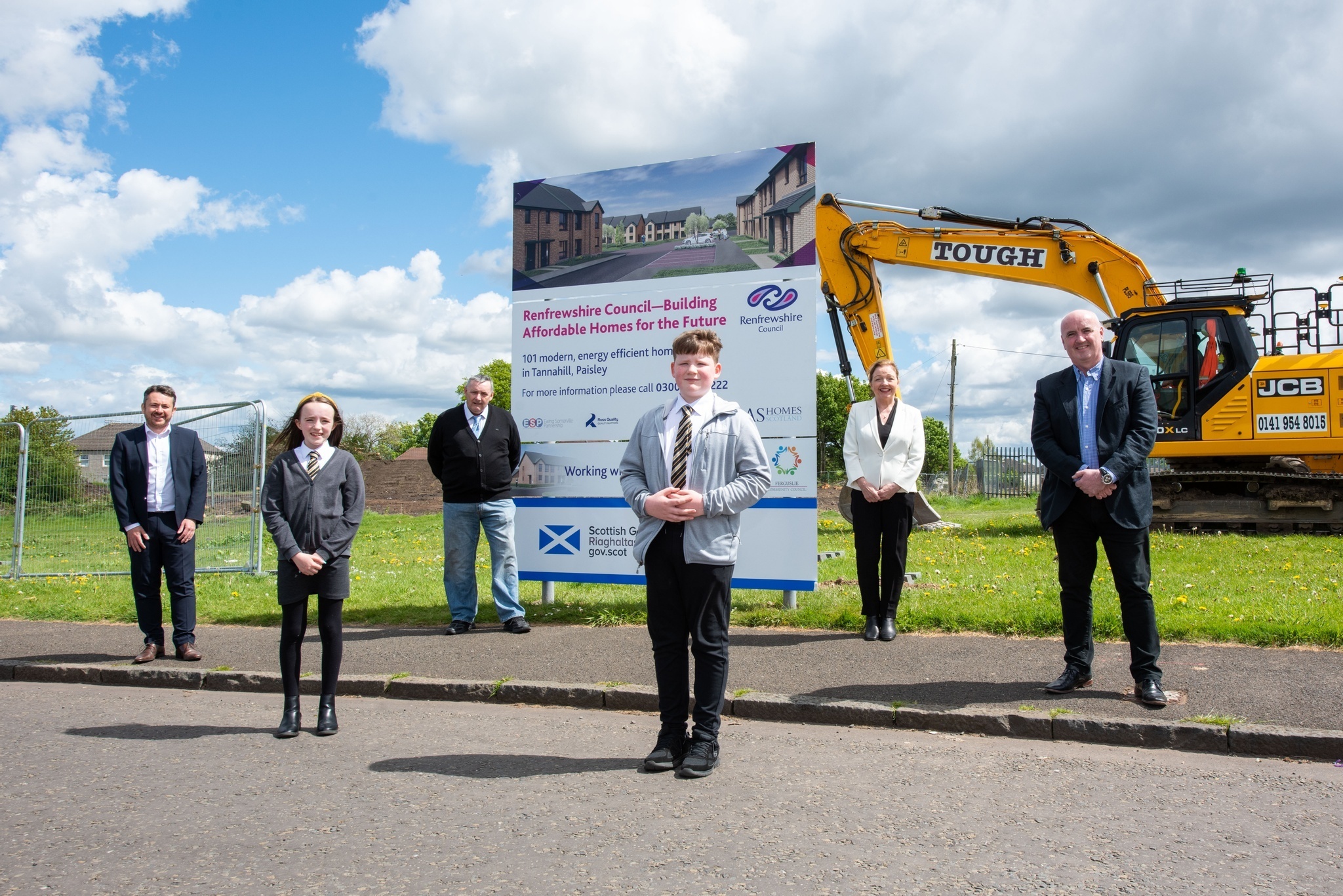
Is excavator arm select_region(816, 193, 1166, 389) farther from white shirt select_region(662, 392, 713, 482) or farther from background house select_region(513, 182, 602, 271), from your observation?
white shirt select_region(662, 392, 713, 482)

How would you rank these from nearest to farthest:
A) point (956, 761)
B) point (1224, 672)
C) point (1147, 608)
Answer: point (956, 761), point (1147, 608), point (1224, 672)

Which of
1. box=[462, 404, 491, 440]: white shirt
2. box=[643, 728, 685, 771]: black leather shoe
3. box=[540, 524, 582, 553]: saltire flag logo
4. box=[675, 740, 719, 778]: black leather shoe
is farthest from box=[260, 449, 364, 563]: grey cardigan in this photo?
box=[540, 524, 582, 553]: saltire flag logo

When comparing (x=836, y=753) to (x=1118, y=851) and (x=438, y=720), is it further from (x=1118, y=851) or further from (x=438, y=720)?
(x=438, y=720)

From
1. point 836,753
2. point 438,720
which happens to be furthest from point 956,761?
point 438,720

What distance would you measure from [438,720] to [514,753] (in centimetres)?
93

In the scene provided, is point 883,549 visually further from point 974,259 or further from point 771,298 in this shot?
point 974,259

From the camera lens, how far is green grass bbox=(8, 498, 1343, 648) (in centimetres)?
696

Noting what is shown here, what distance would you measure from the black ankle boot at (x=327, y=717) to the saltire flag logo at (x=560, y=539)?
3.50 m

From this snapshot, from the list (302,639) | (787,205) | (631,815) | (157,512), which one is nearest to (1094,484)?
(631,815)

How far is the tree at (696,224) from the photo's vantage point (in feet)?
27.2

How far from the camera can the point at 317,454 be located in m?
5.35

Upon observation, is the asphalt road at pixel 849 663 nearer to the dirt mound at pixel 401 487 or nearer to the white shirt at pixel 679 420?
the white shirt at pixel 679 420

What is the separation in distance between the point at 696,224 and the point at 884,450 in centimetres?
266

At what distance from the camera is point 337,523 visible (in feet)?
17.3
